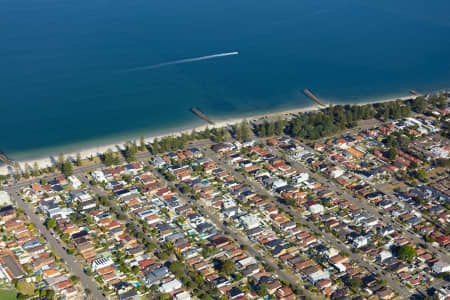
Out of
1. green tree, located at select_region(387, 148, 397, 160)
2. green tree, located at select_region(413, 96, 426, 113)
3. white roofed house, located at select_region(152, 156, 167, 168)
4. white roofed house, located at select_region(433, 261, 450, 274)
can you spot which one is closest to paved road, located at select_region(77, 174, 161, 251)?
white roofed house, located at select_region(152, 156, 167, 168)

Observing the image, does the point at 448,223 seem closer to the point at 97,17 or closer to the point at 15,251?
the point at 15,251

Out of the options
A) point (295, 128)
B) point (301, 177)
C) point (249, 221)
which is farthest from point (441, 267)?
point (295, 128)

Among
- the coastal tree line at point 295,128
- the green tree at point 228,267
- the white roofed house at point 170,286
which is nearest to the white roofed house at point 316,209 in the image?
the green tree at point 228,267

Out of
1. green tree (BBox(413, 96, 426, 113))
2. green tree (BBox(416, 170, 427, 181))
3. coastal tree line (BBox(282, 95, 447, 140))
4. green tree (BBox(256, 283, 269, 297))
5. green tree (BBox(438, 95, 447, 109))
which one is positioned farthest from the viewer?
green tree (BBox(438, 95, 447, 109))

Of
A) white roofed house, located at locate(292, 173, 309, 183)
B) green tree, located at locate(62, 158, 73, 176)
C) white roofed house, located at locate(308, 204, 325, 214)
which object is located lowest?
white roofed house, located at locate(308, 204, 325, 214)

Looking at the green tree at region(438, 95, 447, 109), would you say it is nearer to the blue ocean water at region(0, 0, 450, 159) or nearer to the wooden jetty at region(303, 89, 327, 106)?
the blue ocean water at region(0, 0, 450, 159)

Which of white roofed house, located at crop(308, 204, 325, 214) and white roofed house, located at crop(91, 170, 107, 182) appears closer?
white roofed house, located at crop(308, 204, 325, 214)

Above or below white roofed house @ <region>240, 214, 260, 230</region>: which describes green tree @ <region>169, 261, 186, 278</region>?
below
